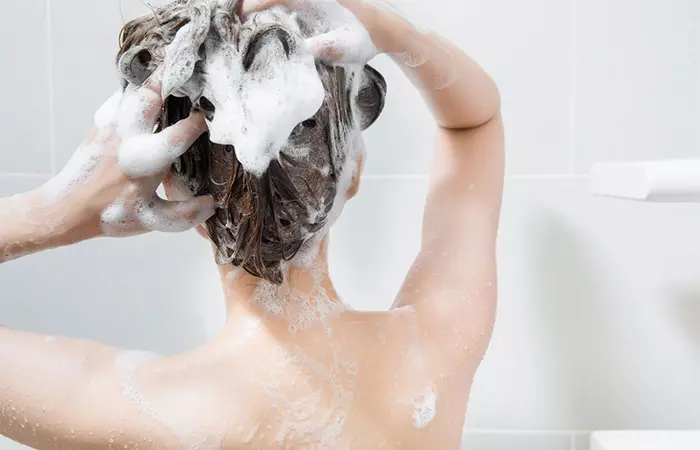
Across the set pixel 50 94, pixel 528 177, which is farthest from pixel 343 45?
pixel 50 94

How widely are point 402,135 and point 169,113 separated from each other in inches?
23.1

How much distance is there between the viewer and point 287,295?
0.79m

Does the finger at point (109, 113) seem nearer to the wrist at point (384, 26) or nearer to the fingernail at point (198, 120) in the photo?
the fingernail at point (198, 120)

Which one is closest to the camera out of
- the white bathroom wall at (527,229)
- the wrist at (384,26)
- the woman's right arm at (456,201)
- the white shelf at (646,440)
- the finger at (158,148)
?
the finger at (158,148)

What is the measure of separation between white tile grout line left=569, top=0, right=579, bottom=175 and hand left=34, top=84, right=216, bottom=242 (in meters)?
0.77

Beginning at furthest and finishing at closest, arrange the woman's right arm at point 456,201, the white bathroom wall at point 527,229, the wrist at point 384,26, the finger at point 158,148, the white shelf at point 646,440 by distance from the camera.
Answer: the white bathroom wall at point 527,229, the white shelf at point 646,440, the woman's right arm at point 456,201, the wrist at point 384,26, the finger at point 158,148

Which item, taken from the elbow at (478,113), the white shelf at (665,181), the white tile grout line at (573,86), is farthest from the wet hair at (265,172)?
the white tile grout line at (573,86)

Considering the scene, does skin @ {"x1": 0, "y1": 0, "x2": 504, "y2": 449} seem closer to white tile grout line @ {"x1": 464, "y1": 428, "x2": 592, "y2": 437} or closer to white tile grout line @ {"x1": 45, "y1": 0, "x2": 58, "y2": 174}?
white tile grout line @ {"x1": 464, "y1": 428, "x2": 592, "y2": 437}

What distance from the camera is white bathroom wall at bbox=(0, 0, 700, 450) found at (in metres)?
1.19

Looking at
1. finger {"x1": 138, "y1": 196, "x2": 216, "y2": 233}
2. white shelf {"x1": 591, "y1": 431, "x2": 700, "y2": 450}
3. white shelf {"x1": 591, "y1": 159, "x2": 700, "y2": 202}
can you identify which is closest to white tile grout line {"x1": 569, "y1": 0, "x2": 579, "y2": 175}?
white shelf {"x1": 591, "y1": 159, "x2": 700, "y2": 202}

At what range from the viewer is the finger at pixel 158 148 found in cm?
65

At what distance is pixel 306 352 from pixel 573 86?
74cm

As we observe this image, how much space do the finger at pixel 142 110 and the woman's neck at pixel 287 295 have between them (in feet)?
0.66

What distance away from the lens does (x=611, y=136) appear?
47.6 inches
